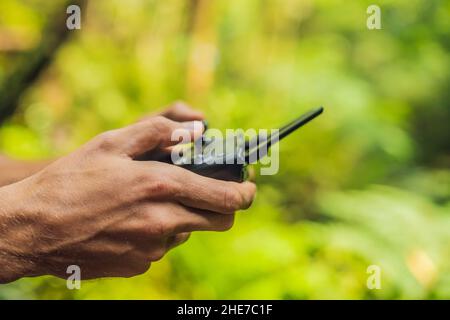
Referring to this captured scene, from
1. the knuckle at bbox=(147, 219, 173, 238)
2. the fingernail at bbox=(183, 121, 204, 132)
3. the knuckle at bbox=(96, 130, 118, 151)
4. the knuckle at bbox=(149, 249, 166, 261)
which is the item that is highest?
the fingernail at bbox=(183, 121, 204, 132)

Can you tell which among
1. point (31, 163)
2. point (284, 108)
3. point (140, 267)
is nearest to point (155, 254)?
point (140, 267)

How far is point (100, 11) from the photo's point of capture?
151 inches

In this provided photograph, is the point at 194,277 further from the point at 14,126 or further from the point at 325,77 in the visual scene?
the point at 325,77

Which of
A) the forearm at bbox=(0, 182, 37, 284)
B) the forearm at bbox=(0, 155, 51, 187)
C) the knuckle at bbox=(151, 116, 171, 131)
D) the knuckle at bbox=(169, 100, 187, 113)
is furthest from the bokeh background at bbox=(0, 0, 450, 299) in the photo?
the knuckle at bbox=(151, 116, 171, 131)

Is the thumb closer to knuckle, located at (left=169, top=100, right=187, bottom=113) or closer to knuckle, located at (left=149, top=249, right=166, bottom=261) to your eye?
knuckle, located at (left=149, top=249, right=166, bottom=261)

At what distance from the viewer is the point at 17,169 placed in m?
1.28

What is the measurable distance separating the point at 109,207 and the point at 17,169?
53cm

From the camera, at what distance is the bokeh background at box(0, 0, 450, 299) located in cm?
200

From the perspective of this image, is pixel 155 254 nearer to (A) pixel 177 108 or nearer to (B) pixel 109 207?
(B) pixel 109 207

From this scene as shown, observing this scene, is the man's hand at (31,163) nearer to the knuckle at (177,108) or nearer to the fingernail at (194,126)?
the knuckle at (177,108)

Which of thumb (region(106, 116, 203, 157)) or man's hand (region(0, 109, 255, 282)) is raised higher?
thumb (region(106, 116, 203, 157))

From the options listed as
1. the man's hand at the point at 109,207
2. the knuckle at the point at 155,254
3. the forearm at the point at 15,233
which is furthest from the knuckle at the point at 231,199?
the forearm at the point at 15,233

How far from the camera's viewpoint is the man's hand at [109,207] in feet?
2.73
